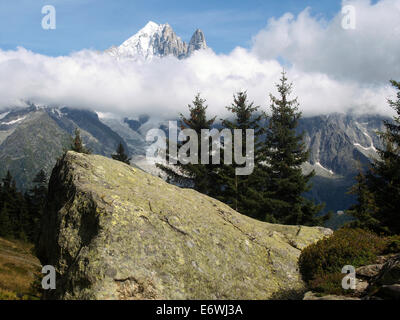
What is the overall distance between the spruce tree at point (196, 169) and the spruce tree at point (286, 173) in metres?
6.10

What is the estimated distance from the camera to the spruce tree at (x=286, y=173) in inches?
1248

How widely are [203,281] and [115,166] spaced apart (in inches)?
246

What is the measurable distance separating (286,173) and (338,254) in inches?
864

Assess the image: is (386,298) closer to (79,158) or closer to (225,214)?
(225,214)

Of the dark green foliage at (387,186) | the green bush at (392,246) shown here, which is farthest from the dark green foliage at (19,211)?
the green bush at (392,246)

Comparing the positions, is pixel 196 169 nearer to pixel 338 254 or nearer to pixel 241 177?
pixel 241 177

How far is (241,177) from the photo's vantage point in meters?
32.5

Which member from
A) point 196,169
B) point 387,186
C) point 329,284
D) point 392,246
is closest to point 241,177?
point 196,169

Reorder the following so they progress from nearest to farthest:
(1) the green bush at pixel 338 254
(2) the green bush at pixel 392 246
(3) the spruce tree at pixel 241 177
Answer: (1) the green bush at pixel 338 254, (2) the green bush at pixel 392 246, (3) the spruce tree at pixel 241 177

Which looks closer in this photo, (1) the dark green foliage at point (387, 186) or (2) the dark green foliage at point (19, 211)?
(1) the dark green foliage at point (387, 186)

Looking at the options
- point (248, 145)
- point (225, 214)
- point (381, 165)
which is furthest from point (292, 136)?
point (225, 214)

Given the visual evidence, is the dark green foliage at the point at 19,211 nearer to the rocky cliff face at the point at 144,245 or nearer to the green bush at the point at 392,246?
the rocky cliff face at the point at 144,245
